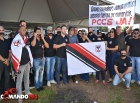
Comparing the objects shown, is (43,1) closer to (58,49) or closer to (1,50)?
(58,49)

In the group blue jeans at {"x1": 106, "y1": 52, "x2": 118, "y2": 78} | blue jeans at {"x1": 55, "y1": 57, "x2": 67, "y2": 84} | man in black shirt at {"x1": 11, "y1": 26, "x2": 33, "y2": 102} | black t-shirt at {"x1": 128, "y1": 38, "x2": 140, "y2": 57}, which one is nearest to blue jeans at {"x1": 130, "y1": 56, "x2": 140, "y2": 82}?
black t-shirt at {"x1": 128, "y1": 38, "x2": 140, "y2": 57}

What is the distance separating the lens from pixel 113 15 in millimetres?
5758

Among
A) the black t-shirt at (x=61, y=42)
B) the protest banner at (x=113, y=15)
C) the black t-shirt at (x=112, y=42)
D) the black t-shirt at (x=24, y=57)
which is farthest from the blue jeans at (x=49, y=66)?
the protest banner at (x=113, y=15)

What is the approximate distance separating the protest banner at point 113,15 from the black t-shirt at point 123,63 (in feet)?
3.66

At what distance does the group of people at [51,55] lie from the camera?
4004mm

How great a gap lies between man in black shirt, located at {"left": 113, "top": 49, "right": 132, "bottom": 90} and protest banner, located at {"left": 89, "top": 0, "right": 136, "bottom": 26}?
1.03m

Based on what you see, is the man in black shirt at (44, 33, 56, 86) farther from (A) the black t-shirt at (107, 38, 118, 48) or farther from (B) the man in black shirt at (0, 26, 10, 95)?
(A) the black t-shirt at (107, 38, 118, 48)

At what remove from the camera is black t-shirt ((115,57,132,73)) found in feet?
16.8

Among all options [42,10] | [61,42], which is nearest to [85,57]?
[61,42]

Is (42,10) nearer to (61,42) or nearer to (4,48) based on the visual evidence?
(61,42)

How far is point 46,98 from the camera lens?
14.8ft

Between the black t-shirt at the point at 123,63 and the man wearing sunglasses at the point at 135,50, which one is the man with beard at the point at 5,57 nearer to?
the black t-shirt at the point at 123,63

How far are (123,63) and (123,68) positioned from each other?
0.16m

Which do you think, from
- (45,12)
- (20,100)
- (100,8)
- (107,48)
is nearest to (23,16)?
(45,12)
